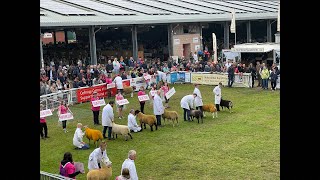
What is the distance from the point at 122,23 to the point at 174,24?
22.4 feet

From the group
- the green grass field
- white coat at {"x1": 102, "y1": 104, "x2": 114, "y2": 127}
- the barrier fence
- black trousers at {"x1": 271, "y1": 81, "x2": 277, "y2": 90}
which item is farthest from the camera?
black trousers at {"x1": 271, "y1": 81, "x2": 277, "y2": 90}

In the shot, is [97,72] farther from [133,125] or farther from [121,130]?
[121,130]

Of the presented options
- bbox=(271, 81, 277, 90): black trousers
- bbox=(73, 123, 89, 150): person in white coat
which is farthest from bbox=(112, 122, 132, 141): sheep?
bbox=(271, 81, 277, 90): black trousers

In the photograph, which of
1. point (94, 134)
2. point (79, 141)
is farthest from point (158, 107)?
point (79, 141)

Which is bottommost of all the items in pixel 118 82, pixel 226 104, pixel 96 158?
pixel 96 158

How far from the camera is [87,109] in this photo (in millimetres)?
22562

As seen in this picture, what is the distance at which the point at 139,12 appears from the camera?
129 ft

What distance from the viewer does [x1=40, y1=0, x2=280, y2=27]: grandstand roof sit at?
106 feet

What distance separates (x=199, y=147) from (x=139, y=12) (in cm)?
2604

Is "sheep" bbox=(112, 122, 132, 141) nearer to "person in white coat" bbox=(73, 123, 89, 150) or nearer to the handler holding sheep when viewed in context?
the handler holding sheep

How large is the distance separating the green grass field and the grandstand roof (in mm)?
12615

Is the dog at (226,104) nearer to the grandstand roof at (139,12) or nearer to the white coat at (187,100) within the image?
the white coat at (187,100)
